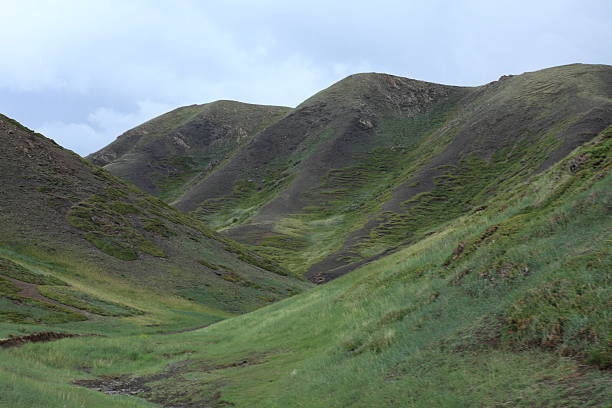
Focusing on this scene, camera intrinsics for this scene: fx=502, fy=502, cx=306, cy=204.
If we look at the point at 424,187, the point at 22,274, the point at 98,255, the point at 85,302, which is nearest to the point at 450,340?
the point at 85,302

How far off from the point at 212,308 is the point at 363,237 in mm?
74896

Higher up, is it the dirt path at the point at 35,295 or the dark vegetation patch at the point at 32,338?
the dirt path at the point at 35,295

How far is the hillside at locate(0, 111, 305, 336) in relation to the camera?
4731cm

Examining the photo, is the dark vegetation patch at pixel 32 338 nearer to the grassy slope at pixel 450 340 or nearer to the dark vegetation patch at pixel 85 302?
the grassy slope at pixel 450 340

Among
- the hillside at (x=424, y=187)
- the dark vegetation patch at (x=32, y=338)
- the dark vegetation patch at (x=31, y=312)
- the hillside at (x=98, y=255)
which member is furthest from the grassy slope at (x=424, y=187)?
the dark vegetation patch at (x=32, y=338)

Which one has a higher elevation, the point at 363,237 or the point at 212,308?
the point at 363,237

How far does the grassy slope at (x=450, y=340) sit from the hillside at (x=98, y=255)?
1878 centimetres

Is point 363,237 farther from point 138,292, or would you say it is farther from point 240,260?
point 138,292

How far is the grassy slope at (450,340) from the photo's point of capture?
33.9 ft

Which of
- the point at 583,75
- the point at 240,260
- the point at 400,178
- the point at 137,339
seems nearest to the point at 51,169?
the point at 240,260

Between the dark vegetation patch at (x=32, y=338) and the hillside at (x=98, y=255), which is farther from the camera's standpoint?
the hillside at (x=98, y=255)

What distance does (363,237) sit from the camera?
130 m

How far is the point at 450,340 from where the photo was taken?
1330 centimetres

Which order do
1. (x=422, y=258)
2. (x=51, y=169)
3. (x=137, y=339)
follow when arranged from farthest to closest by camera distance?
(x=51, y=169), (x=137, y=339), (x=422, y=258)
